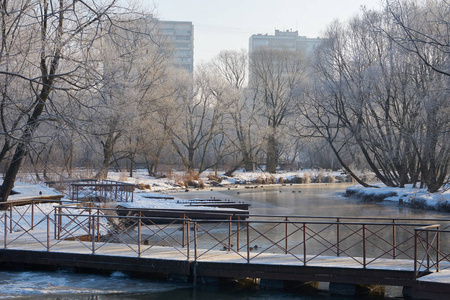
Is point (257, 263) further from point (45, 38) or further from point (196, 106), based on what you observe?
point (196, 106)

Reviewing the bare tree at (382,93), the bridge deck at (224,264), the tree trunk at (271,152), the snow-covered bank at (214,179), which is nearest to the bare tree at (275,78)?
the tree trunk at (271,152)

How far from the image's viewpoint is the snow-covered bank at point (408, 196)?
2741 cm

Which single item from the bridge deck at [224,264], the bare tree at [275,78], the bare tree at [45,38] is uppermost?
the bare tree at [275,78]

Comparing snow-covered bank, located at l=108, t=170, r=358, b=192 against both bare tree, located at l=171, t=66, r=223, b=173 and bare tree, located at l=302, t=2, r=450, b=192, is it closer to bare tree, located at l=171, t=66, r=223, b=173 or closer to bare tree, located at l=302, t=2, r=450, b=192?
bare tree, located at l=171, t=66, r=223, b=173

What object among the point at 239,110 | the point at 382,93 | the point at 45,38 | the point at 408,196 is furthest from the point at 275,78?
the point at 45,38

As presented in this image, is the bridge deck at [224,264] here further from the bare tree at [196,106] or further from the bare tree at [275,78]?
the bare tree at [275,78]

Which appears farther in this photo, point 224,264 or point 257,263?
point 224,264

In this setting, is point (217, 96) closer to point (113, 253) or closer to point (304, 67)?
point (304, 67)

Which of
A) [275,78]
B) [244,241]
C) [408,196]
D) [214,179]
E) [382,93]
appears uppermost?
[275,78]

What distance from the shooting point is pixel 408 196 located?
102 ft

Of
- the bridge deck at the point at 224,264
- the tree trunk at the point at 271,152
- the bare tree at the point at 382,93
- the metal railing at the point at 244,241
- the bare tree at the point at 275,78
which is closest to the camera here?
the bridge deck at the point at 224,264

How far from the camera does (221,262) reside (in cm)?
1184

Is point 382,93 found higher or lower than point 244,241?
higher

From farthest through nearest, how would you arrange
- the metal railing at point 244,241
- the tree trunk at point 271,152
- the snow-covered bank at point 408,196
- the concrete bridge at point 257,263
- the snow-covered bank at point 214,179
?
the tree trunk at point 271,152 → the snow-covered bank at point 214,179 → the snow-covered bank at point 408,196 → the metal railing at point 244,241 → the concrete bridge at point 257,263
